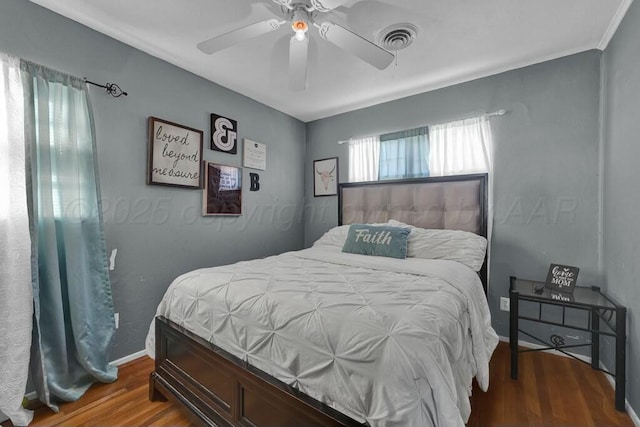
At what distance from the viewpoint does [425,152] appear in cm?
291

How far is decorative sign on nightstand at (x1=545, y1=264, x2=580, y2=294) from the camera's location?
79.0 inches

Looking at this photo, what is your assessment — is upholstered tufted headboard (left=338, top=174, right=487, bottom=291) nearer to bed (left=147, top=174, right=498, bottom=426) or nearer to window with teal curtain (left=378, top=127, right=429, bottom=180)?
window with teal curtain (left=378, top=127, right=429, bottom=180)

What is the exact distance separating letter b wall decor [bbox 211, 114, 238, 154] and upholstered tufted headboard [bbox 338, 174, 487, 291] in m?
1.37

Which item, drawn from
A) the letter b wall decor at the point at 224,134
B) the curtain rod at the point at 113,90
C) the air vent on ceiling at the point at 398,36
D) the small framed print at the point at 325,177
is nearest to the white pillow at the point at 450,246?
the small framed print at the point at 325,177

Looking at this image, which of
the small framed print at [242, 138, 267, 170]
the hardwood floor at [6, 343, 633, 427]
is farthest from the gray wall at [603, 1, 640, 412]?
the small framed print at [242, 138, 267, 170]

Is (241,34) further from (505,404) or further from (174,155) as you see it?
(505,404)

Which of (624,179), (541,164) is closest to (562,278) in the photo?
(624,179)

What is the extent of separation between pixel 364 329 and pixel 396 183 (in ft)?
7.46

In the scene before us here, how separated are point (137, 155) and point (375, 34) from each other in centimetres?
206

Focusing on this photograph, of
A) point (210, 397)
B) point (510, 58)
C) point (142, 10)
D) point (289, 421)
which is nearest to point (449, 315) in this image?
point (289, 421)

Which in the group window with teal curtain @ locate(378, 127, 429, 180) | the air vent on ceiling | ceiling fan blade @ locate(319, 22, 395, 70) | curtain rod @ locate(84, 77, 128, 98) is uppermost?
the air vent on ceiling

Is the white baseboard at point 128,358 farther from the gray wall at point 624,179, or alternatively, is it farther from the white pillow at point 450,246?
the gray wall at point 624,179

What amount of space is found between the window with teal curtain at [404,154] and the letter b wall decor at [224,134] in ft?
5.43

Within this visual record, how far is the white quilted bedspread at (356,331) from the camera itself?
0.90 meters
